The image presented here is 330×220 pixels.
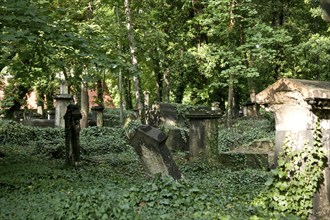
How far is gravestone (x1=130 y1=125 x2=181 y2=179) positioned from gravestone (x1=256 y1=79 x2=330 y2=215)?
2.18m

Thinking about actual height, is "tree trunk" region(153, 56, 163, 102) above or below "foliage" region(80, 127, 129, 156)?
above

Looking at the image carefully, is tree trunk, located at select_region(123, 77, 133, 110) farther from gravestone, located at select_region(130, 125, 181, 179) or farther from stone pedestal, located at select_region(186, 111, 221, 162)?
gravestone, located at select_region(130, 125, 181, 179)

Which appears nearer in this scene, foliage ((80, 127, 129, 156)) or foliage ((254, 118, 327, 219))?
foliage ((254, 118, 327, 219))

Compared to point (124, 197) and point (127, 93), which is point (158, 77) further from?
point (124, 197)

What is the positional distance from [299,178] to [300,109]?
3.36 ft

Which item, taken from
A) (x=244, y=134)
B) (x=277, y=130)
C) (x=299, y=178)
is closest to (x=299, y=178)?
(x=299, y=178)

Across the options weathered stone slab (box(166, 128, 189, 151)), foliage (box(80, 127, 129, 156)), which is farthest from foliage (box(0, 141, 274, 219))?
weathered stone slab (box(166, 128, 189, 151))

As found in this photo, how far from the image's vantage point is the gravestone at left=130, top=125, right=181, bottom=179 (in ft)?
24.5

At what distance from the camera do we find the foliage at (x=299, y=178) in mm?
5746

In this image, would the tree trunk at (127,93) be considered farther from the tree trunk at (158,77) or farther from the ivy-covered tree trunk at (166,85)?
the ivy-covered tree trunk at (166,85)

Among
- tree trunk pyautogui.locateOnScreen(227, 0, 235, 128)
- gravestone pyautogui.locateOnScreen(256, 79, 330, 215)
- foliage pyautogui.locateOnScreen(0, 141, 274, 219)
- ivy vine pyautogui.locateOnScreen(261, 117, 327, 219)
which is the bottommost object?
foliage pyautogui.locateOnScreen(0, 141, 274, 219)

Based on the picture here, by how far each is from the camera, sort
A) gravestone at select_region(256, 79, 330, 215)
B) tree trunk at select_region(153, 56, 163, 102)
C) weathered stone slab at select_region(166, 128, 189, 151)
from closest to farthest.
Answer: gravestone at select_region(256, 79, 330, 215) < weathered stone slab at select_region(166, 128, 189, 151) < tree trunk at select_region(153, 56, 163, 102)

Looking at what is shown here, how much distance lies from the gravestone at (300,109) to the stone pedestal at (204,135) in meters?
5.57

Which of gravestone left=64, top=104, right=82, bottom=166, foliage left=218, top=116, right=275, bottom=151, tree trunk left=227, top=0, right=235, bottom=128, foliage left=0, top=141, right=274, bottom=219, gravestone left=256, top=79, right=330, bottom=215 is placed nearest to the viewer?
gravestone left=256, top=79, right=330, bottom=215
